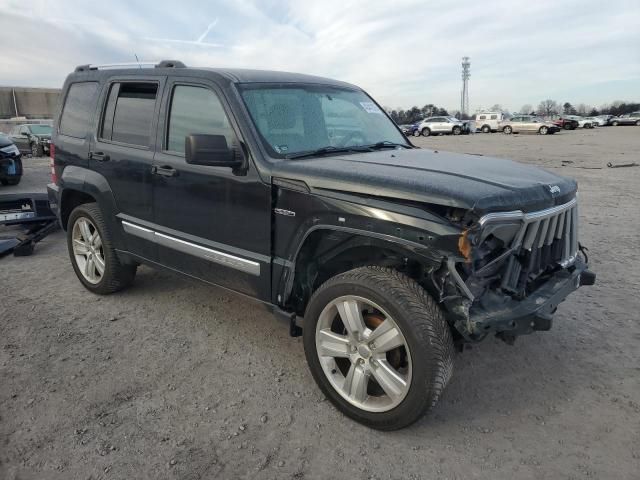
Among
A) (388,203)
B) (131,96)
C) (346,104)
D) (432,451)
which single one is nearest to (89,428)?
(432,451)

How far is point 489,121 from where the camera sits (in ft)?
152

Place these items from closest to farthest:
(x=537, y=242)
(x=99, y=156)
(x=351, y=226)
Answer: (x=351, y=226) < (x=537, y=242) < (x=99, y=156)

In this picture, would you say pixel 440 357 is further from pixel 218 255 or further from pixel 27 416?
pixel 27 416

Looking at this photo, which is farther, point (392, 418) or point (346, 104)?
point (346, 104)

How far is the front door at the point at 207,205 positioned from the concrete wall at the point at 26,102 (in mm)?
61961

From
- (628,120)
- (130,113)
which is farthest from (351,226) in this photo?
(628,120)

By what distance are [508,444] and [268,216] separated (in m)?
1.95

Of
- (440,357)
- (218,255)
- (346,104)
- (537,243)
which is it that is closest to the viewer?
(440,357)

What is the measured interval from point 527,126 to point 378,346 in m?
44.9

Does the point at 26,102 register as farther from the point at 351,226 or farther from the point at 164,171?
the point at 351,226

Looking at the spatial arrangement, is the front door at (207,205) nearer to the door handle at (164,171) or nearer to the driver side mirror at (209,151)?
the door handle at (164,171)

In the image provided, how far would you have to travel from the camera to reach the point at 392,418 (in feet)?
9.34

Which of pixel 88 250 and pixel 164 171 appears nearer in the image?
pixel 164 171

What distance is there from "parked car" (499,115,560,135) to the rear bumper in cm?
4342
